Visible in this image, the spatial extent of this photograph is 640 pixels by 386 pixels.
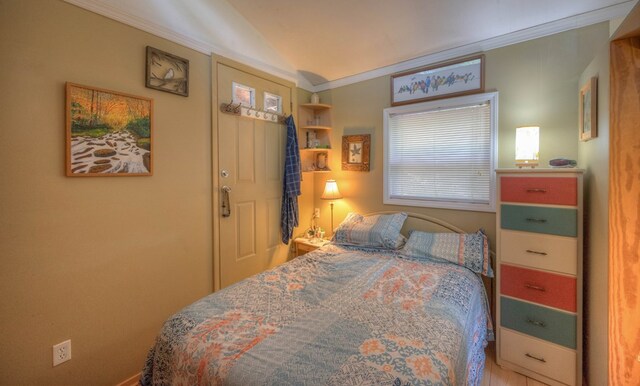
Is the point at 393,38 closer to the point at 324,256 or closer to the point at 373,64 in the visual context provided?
the point at 373,64

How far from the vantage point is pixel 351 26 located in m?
2.36

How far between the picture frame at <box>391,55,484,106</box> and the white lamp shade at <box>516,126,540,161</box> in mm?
549

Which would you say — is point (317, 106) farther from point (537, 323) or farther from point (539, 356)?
point (539, 356)

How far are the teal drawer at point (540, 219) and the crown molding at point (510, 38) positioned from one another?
1295 millimetres

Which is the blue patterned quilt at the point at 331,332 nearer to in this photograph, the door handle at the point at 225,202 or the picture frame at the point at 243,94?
the door handle at the point at 225,202

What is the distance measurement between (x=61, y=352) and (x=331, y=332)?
1.60 meters

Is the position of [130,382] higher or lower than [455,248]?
→ lower

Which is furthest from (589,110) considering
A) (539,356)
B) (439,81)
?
(539,356)

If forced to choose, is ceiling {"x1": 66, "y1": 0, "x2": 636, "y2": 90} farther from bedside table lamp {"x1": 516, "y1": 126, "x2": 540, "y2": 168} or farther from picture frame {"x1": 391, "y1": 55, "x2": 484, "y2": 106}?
bedside table lamp {"x1": 516, "y1": 126, "x2": 540, "y2": 168}

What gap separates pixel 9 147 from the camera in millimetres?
1401

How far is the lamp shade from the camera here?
9.80 ft

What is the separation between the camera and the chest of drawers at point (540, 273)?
167cm

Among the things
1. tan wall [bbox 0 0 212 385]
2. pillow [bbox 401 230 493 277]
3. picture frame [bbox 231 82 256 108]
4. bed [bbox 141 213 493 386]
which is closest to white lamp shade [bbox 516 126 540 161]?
pillow [bbox 401 230 493 277]

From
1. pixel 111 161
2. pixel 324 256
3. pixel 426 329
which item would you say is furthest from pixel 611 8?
pixel 111 161
